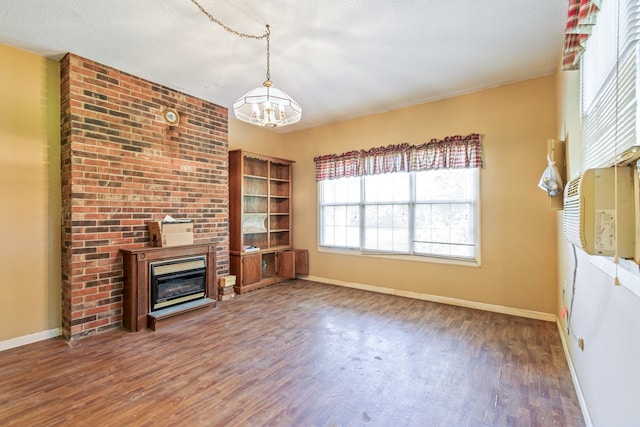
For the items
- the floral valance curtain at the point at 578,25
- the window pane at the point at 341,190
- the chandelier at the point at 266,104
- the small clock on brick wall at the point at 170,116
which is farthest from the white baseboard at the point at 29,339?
the floral valance curtain at the point at 578,25

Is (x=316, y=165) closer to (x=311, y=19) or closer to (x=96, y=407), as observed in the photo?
(x=311, y=19)

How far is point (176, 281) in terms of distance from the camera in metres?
3.56

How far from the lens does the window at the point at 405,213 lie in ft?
13.1

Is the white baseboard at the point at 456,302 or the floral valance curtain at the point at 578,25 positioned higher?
the floral valance curtain at the point at 578,25

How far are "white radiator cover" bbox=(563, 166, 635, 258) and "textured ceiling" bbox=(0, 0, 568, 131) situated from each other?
1.85m

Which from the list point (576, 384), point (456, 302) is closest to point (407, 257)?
point (456, 302)

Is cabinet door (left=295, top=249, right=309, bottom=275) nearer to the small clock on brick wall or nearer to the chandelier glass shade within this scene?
the small clock on brick wall

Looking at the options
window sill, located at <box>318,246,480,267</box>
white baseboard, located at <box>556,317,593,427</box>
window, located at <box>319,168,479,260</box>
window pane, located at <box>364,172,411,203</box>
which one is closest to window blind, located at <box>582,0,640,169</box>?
→ white baseboard, located at <box>556,317,593,427</box>

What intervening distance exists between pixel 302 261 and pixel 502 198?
343 cm

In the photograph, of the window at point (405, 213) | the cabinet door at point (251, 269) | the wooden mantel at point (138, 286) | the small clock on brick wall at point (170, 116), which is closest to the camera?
the wooden mantel at point (138, 286)

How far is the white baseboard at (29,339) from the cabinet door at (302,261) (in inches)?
135

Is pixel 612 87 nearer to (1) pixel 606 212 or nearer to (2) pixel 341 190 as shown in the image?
(1) pixel 606 212

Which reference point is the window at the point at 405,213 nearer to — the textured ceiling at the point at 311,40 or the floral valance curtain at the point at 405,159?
the floral valance curtain at the point at 405,159

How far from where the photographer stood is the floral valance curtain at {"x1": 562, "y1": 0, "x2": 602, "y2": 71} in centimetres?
125
